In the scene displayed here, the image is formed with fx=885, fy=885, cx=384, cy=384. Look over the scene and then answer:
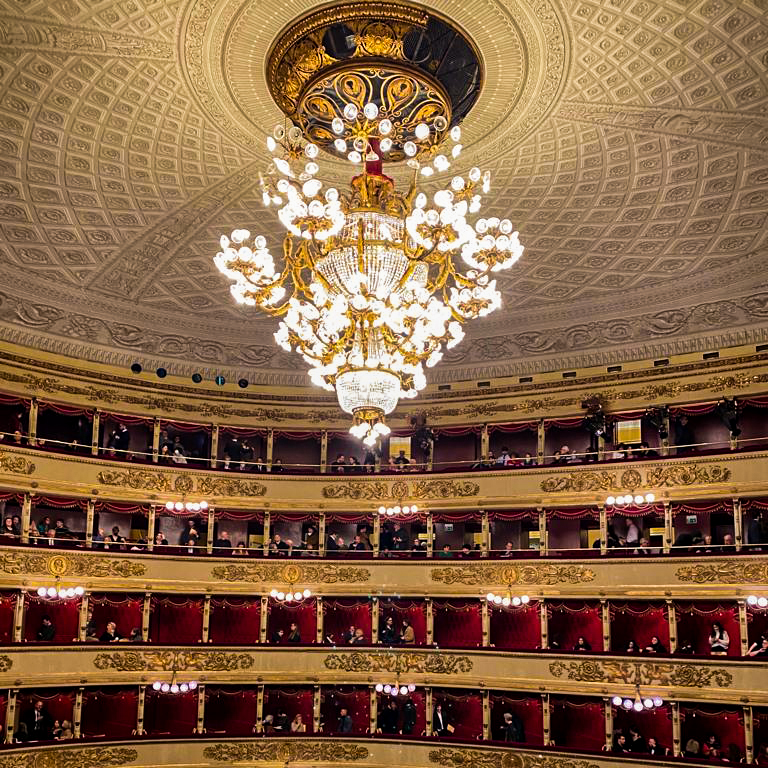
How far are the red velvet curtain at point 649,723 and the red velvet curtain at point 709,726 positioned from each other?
64 cm

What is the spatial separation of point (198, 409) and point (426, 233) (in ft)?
49.3

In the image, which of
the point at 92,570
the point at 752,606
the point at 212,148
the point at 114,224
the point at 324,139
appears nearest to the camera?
the point at 324,139

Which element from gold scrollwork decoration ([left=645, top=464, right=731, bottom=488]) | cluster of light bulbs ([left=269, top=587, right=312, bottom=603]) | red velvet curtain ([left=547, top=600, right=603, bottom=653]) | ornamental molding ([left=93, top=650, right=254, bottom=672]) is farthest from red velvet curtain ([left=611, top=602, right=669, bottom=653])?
ornamental molding ([left=93, top=650, right=254, bottom=672])

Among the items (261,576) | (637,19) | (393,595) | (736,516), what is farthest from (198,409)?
(637,19)

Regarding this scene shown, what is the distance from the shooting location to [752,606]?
20.8m

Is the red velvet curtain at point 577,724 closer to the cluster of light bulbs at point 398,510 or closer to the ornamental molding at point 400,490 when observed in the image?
the ornamental molding at point 400,490

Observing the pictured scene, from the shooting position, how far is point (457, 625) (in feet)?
81.9

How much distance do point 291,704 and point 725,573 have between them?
11.9 m

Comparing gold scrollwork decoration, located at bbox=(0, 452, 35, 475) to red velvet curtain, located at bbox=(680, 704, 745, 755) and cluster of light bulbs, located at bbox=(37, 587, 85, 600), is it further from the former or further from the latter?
red velvet curtain, located at bbox=(680, 704, 745, 755)

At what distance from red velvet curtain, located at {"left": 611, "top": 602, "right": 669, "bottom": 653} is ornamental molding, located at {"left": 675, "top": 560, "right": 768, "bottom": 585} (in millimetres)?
1982

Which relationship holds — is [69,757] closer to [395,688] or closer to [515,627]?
[395,688]

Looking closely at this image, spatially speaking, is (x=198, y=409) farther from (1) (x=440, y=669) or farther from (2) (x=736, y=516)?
(2) (x=736, y=516)

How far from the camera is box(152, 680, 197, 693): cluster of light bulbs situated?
72.5ft

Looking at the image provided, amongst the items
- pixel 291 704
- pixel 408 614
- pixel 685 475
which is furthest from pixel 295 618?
pixel 685 475
